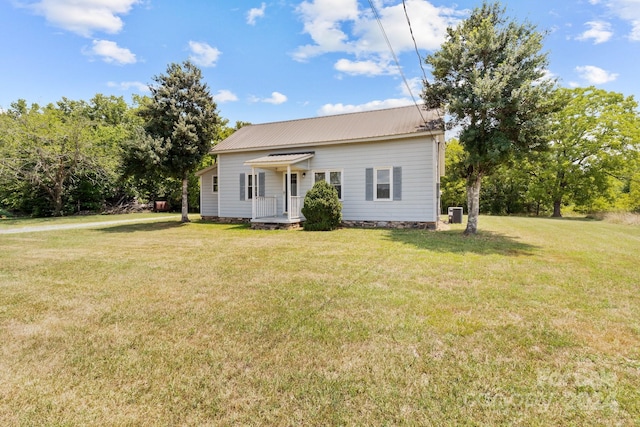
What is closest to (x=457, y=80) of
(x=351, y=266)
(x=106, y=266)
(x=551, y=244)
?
(x=551, y=244)

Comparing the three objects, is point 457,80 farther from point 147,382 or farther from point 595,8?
point 147,382

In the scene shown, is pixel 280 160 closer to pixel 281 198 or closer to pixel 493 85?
pixel 281 198

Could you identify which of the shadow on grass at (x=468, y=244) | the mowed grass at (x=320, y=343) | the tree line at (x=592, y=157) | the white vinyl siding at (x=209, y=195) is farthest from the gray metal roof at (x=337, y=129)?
the tree line at (x=592, y=157)

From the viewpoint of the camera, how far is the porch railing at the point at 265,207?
13414mm

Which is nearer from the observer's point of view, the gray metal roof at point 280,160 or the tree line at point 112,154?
the gray metal roof at point 280,160

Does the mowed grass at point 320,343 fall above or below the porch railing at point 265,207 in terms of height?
below

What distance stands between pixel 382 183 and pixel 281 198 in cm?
477

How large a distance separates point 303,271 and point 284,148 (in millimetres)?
9543

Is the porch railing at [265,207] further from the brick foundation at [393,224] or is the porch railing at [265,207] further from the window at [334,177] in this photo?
the brick foundation at [393,224]

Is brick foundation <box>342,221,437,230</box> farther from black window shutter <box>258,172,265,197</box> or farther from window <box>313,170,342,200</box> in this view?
black window shutter <box>258,172,265,197</box>

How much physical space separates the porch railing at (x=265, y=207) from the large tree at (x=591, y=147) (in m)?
21.0

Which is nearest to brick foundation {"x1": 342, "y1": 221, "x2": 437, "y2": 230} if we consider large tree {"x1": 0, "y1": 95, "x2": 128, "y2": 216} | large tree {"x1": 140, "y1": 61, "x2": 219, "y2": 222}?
large tree {"x1": 140, "y1": 61, "x2": 219, "y2": 222}

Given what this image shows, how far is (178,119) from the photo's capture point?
13.4 metres

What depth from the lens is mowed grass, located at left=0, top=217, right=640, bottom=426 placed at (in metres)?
2.10
